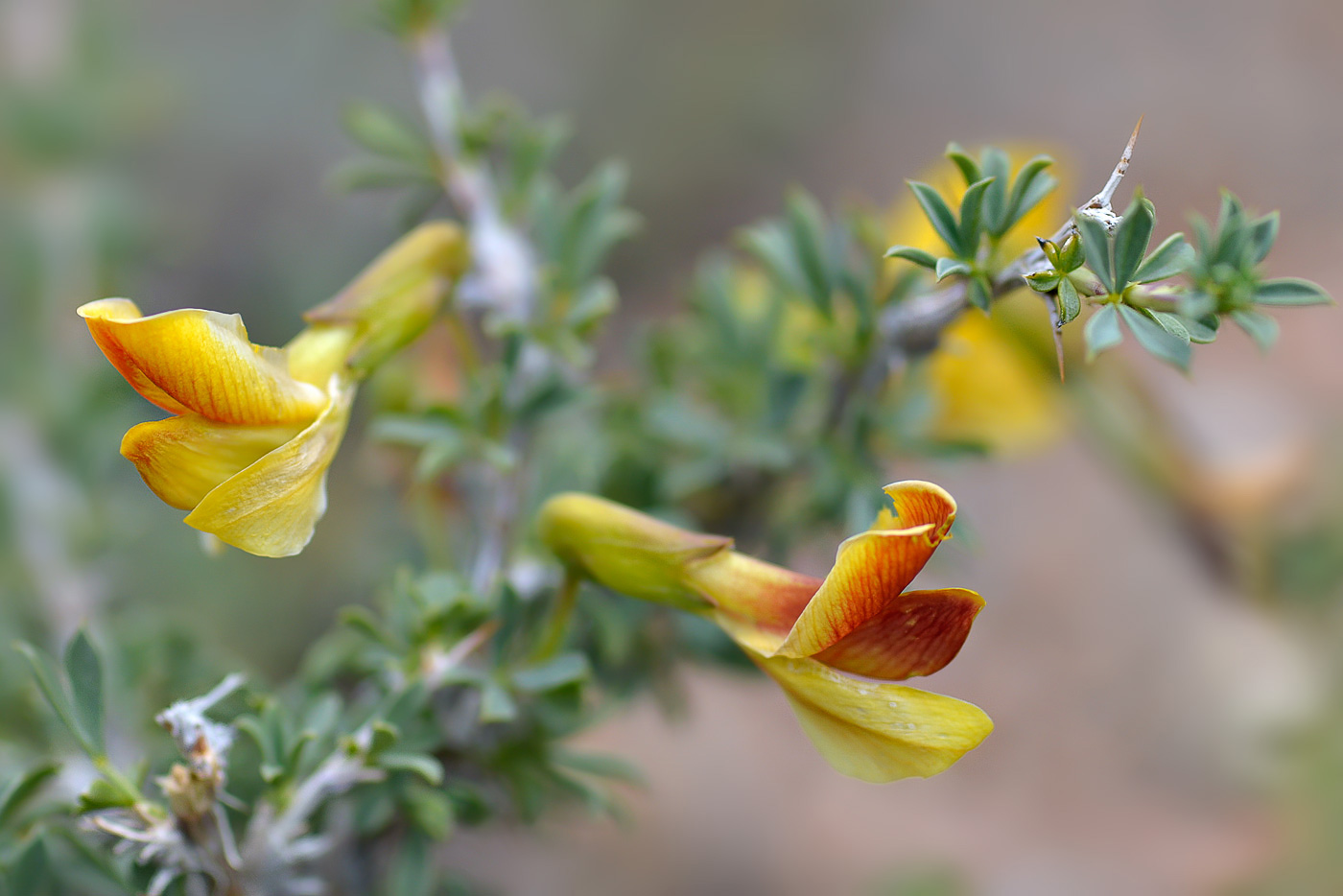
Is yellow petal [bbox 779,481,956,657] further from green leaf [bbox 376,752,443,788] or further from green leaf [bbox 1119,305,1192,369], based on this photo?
green leaf [bbox 376,752,443,788]

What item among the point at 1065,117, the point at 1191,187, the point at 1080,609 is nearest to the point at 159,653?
the point at 1080,609

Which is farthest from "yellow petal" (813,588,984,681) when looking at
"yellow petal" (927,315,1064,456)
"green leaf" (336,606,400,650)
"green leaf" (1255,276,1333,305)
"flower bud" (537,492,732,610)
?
"yellow petal" (927,315,1064,456)

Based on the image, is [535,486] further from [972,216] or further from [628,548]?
[972,216]

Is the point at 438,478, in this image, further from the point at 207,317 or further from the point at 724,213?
the point at 724,213

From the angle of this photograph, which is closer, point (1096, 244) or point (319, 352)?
point (1096, 244)

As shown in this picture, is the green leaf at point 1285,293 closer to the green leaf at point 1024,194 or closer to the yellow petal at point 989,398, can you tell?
the green leaf at point 1024,194

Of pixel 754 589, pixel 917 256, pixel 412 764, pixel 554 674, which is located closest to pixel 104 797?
pixel 412 764
